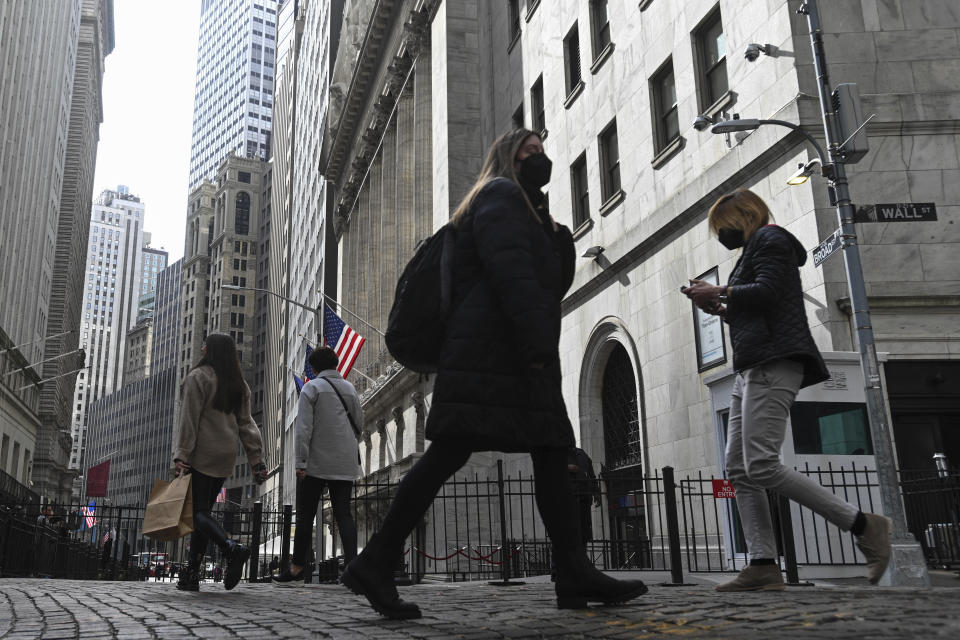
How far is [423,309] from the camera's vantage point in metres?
4.64

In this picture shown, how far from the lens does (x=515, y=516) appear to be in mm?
25016

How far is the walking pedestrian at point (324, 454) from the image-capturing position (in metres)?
8.31

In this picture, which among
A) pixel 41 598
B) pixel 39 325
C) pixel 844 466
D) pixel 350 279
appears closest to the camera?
Answer: pixel 41 598

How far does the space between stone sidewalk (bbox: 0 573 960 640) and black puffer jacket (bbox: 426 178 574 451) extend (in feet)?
2.86

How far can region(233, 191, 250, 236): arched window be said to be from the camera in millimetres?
151000

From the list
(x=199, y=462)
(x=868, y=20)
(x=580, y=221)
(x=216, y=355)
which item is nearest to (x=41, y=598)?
(x=199, y=462)

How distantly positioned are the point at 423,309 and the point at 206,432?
398 cm

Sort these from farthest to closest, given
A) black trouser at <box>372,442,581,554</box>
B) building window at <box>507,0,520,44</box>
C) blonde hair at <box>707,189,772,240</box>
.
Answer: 1. building window at <box>507,0,520,44</box>
2. blonde hair at <box>707,189,772,240</box>
3. black trouser at <box>372,442,581,554</box>

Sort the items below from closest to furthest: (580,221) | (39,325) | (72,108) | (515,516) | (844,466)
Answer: (844,466), (580,221), (515,516), (39,325), (72,108)

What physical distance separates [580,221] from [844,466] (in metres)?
12.5

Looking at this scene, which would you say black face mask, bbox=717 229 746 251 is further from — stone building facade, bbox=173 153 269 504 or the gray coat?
stone building facade, bbox=173 153 269 504

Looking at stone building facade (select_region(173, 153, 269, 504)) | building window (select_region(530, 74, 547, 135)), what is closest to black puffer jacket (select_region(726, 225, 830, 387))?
building window (select_region(530, 74, 547, 135))

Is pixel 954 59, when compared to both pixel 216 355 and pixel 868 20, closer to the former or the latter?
pixel 868 20

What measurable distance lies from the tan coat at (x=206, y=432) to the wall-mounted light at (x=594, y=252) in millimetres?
13733
